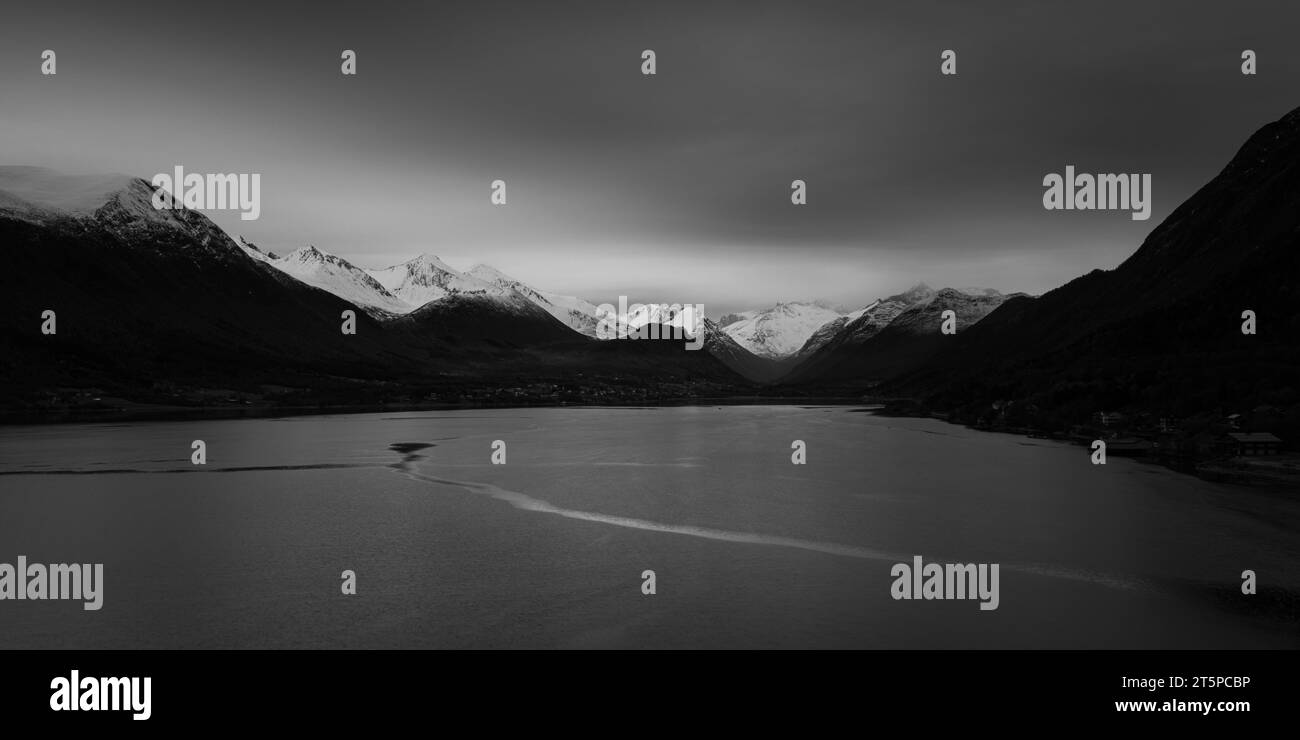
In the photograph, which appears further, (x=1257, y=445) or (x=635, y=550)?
(x=1257, y=445)

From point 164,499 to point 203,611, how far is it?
30071 mm

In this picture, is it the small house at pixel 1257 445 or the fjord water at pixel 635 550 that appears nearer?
the fjord water at pixel 635 550

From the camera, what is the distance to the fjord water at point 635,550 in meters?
27.2

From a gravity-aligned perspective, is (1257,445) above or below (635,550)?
above

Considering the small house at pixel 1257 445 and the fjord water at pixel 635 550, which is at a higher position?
the small house at pixel 1257 445

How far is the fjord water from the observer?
27219 mm

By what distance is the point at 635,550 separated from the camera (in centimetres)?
3934

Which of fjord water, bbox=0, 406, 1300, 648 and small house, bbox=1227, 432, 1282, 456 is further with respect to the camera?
small house, bbox=1227, 432, 1282, 456

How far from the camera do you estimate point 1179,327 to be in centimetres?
13575

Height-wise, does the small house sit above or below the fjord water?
above
